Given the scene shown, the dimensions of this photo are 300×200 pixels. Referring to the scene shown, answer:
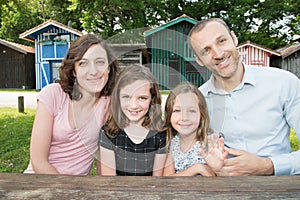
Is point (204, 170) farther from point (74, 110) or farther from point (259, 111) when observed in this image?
point (74, 110)

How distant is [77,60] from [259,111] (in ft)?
2.67

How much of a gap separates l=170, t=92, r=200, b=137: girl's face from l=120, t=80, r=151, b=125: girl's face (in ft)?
0.40

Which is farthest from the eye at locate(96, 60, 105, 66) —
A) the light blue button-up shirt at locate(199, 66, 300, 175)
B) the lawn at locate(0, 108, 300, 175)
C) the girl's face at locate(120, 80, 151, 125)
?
the lawn at locate(0, 108, 300, 175)

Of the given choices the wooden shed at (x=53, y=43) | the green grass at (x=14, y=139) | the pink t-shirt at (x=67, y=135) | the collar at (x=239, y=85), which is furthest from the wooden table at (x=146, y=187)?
the green grass at (x=14, y=139)

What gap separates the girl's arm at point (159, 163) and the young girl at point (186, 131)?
0.03 meters

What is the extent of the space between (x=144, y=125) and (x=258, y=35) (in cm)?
1857

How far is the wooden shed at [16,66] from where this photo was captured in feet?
51.4

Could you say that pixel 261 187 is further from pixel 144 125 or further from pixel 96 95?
pixel 96 95

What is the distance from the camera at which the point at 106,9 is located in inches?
88.7

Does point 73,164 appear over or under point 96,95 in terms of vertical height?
under

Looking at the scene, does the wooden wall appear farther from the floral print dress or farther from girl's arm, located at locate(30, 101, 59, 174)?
the floral print dress

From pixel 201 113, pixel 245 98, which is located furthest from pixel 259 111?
pixel 201 113

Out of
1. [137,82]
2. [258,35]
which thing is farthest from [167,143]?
[258,35]

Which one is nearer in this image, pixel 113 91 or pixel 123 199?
pixel 123 199
